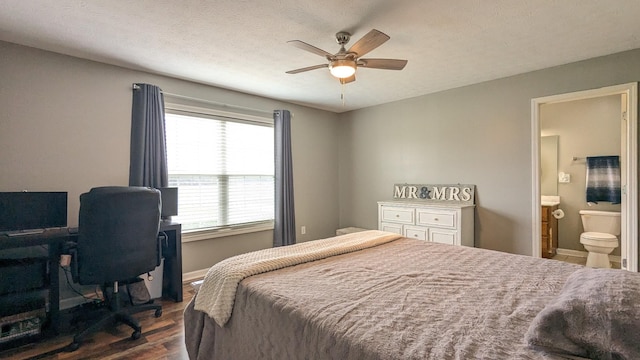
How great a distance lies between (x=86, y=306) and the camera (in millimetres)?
2799

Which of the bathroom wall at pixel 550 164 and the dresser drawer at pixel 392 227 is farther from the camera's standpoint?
the bathroom wall at pixel 550 164

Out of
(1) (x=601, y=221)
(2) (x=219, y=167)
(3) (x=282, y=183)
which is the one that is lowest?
(1) (x=601, y=221)

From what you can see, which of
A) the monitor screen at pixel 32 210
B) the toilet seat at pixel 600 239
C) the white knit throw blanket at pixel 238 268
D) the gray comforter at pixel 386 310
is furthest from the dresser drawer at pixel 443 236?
the monitor screen at pixel 32 210

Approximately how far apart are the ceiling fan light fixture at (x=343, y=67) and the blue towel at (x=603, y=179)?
12.7ft

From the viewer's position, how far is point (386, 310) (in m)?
1.24

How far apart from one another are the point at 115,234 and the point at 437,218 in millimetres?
3210

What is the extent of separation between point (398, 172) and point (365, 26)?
103 inches

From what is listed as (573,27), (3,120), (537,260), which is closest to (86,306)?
(3,120)

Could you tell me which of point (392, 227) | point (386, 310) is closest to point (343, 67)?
point (386, 310)

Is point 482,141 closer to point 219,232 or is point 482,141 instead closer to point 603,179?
point 603,179

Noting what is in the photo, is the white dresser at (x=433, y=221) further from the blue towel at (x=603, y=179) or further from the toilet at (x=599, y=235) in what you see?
the blue towel at (x=603, y=179)

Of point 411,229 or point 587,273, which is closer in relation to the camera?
point 587,273

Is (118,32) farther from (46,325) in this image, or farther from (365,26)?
(46,325)

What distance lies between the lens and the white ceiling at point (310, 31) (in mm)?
2100
